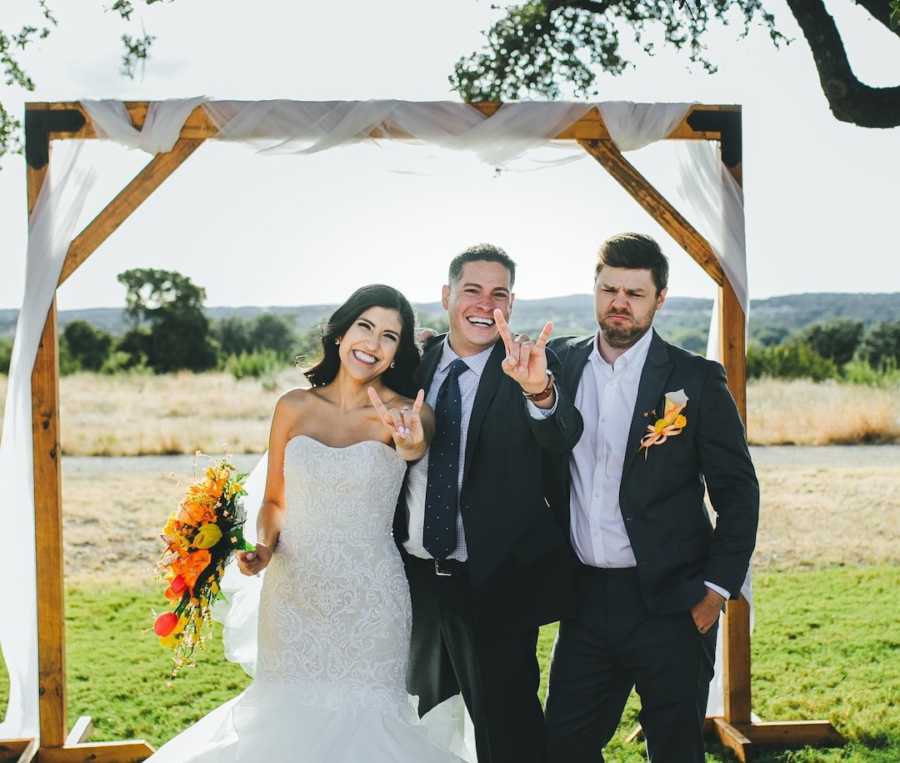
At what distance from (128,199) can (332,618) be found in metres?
2.14

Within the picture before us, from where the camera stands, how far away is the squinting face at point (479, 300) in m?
3.67

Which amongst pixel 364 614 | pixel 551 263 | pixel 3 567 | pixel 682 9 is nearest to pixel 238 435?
pixel 551 263

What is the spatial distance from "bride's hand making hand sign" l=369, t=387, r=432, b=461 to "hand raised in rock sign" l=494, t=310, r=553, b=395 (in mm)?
359

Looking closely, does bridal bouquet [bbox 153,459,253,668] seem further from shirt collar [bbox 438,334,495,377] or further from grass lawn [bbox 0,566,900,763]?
shirt collar [bbox 438,334,495,377]

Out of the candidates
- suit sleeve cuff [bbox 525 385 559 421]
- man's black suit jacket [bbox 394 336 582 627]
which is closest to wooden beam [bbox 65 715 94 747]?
man's black suit jacket [bbox 394 336 582 627]

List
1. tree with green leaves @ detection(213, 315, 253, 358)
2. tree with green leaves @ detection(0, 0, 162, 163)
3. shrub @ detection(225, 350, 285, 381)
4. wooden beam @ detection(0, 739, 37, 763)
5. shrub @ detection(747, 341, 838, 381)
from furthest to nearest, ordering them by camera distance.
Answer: tree with green leaves @ detection(213, 315, 253, 358) → shrub @ detection(225, 350, 285, 381) → shrub @ detection(747, 341, 838, 381) → tree with green leaves @ detection(0, 0, 162, 163) → wooden beam @ detection(0, 739, 37, 763)

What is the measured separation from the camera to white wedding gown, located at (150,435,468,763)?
3.56 metres

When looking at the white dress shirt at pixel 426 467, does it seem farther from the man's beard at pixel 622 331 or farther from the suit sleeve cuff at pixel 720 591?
→ the suit sleeve cuff at pixel 720 591

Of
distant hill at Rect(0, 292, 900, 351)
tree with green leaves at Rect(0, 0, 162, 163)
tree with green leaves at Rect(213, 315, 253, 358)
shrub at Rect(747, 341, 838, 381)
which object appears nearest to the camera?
tree with green leaves at Rect(0, 0, 162, 163)

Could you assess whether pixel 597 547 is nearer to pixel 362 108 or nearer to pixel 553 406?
pixel 553 406

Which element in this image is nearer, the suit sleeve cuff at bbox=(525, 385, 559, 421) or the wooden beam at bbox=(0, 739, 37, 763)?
the suit sleeve cuff at bbox=(525, 385, 559, 421)

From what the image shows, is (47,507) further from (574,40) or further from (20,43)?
(574,40)

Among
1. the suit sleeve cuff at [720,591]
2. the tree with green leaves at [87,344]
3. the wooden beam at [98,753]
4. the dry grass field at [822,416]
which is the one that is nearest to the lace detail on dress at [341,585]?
the suit sleeve cuff at [720,591]

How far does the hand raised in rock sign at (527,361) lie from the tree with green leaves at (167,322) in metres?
22.5
